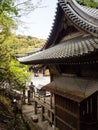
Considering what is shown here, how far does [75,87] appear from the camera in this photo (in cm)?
730

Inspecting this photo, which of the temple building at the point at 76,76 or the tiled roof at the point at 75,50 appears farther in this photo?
the temple building at the point at 76,76

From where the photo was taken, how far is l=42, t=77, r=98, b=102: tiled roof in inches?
250

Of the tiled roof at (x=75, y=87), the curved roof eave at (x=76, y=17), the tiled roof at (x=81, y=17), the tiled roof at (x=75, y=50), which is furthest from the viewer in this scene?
the curved roof eave at (x=76, y=17)

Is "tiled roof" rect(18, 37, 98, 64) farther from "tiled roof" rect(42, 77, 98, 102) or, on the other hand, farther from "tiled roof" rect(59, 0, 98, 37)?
"tiled roof" rect(42, 77, 98, 102)

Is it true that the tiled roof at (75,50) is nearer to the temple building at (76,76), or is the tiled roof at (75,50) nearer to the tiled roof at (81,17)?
the temple building at (76,76)

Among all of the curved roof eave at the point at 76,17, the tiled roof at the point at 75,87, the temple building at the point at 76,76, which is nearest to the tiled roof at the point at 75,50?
the temple building at the point at 76,76

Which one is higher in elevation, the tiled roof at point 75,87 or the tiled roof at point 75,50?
the tiled roof at point 75,50

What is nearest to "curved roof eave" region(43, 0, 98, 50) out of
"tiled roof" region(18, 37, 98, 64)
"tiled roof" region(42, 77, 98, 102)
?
"tiled roof" region(18, 37, 98, 64)

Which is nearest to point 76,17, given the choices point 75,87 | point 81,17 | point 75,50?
point 81,17

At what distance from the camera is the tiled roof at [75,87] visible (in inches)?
250

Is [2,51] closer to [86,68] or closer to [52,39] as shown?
[52,39]

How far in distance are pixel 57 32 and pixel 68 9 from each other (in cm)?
227

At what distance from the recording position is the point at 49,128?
10.9 meters

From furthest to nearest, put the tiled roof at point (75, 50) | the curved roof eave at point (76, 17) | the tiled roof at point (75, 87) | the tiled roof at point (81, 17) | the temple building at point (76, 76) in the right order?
the curved roof eave at point (76, 17) < the tiled roof at point (81, 17) < the tiled roof at point (75, 87) < the temple building at point (76, 76) < the tiled roof at point (75, 50)
